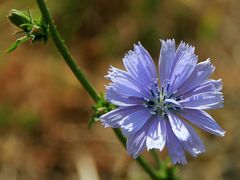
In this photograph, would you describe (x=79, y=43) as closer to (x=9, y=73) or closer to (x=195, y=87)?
(x=9, y=73)

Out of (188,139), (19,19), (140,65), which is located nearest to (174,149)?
(188,139)

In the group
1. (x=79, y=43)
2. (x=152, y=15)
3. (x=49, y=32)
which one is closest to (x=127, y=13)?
(x=152, y=15)

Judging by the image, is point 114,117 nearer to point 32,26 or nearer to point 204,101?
point 204,101

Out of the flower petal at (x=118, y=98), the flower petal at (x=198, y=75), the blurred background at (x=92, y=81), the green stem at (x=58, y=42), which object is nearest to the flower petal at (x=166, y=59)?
the flower petal at (x=198, y=75)

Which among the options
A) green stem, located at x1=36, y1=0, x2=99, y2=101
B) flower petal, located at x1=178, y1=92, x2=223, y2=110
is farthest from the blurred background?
flower petal, located at x1=178, y1=92, x2=223, y2=110

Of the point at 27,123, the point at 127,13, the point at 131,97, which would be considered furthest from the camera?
the point at 127,13
